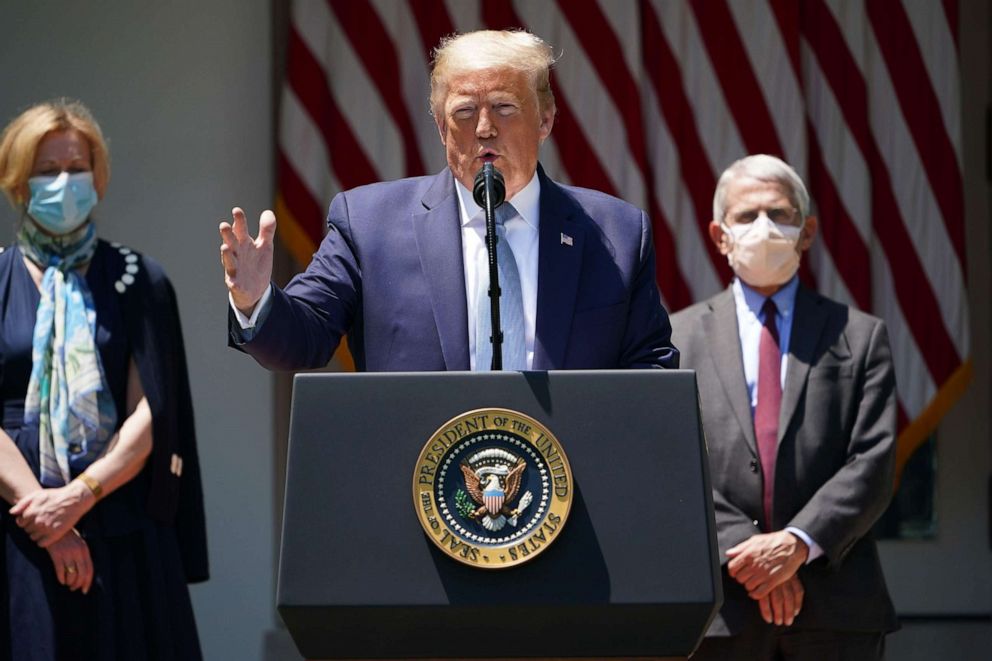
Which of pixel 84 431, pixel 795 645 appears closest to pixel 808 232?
pixel 795 645

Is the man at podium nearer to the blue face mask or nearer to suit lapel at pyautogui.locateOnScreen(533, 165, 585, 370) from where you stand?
suit lapel at pyautogui.locateOnScreen(533, 165, 585, 370)

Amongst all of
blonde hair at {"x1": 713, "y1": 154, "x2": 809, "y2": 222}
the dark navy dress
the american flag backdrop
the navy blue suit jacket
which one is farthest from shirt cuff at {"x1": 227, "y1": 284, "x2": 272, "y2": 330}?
the american flag backdrop

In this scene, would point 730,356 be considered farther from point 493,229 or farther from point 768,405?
point 493,229

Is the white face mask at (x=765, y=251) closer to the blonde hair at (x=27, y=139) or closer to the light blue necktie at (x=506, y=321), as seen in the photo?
the light blue necktie at (x=506, y=321)

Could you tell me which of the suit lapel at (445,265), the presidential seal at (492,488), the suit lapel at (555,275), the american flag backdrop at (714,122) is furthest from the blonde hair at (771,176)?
the presidential seal at (492,488)

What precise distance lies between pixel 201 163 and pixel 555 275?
3424 mm

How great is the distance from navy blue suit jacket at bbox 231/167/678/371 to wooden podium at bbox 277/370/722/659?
42 cm

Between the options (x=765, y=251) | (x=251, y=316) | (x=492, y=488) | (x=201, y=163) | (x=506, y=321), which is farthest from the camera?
(x=201, y=163)

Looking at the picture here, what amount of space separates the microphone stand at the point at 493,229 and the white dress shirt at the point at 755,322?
1.87m

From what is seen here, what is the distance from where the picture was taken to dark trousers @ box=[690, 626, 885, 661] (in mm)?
3975

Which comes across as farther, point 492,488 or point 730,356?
point 730,356

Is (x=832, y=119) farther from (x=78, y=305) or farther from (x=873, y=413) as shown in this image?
(x=78, y=305)

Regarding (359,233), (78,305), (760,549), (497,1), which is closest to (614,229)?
(359,233)

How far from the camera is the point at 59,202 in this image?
4250 mm
